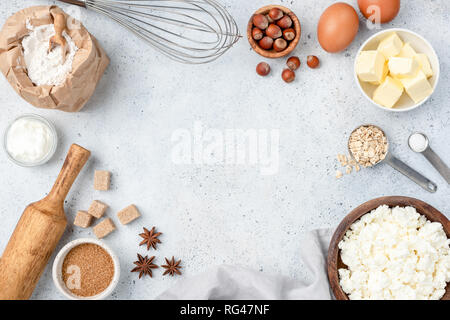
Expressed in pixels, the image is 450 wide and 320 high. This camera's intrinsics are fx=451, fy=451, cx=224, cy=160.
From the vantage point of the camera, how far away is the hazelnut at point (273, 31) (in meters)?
1.09

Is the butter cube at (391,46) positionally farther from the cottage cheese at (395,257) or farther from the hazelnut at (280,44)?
the cottage cheese at (395,257)

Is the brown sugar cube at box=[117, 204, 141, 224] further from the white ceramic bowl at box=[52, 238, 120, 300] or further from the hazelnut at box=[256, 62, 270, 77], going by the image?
the hazelnut at box=[256, 62, 270, 77]

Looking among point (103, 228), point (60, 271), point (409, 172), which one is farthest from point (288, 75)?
point (60, 271)

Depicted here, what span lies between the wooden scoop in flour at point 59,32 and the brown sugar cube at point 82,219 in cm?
39

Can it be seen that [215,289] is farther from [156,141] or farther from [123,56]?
[123,56]

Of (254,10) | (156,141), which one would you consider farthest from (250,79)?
(156,141)

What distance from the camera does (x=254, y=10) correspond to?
1165mm

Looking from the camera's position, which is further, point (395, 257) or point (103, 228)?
point (103, 228)

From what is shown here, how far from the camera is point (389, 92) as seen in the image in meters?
1.06

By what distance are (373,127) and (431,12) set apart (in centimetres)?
33

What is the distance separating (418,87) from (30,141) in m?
0.95

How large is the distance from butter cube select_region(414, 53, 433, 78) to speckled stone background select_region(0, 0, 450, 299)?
0.10 m

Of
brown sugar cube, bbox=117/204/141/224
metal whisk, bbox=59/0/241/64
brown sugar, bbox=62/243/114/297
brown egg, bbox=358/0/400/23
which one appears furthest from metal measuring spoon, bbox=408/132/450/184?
brown sugar, bbox=62/243/114/297

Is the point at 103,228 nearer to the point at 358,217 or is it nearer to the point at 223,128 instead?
the point at 223,128
